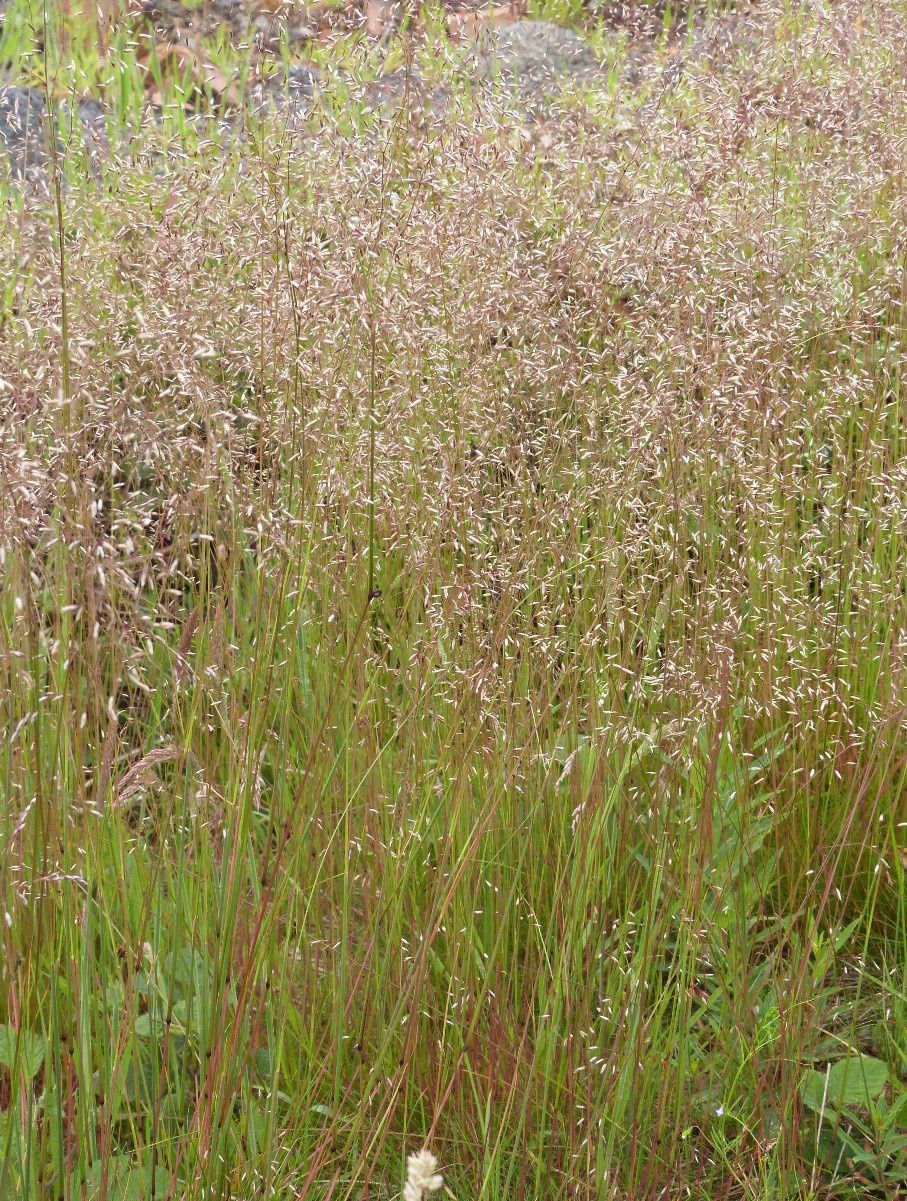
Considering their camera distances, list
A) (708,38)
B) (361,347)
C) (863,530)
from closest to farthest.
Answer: (361,347), (863,530), (708,38)

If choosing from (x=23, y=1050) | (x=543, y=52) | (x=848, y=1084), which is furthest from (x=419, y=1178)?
(x=543, y=52)

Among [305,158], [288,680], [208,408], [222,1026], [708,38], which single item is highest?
[708,38]

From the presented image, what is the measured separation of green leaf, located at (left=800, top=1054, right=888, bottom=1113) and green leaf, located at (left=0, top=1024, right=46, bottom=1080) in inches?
40.4

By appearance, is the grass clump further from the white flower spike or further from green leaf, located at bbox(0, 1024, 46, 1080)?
the white flower spike

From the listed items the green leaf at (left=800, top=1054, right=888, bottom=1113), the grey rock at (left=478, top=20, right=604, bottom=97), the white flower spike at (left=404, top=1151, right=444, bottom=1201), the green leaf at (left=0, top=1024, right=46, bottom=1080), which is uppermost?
the grey rock at (left=478, top=20, right=604, bottom=97)

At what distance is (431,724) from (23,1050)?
2.62 ft

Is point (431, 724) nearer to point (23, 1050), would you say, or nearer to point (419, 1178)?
point (23, 1050)

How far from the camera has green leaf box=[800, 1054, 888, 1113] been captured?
1657mm

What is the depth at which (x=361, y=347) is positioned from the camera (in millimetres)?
2049

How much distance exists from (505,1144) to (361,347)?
1287 mm

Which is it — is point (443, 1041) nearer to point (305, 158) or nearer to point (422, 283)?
point (422, 283)

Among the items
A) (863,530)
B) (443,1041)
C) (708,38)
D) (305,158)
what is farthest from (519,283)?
(708,38)

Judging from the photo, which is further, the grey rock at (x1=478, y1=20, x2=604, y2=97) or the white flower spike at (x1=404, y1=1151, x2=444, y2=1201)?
the grey rock at (x1=478, y1=20, x2=604, y2=97)

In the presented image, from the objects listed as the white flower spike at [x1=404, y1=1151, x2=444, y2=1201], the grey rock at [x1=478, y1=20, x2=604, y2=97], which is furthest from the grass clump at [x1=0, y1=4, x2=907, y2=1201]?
the grey rock at [x1=478, y1=20, x2=604, y2=97]
